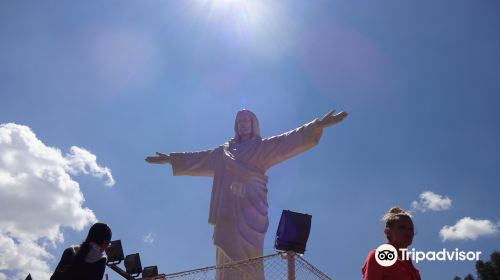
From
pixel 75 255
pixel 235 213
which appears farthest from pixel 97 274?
pixel 235 213

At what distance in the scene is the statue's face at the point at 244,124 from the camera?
12875mm

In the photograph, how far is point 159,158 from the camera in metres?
13.3

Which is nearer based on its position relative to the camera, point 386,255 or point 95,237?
point 386,255

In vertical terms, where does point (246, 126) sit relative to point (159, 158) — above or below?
above

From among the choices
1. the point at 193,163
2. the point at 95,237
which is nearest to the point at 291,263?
the point at 95,237

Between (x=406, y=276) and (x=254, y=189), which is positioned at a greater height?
(x=254, y=189)

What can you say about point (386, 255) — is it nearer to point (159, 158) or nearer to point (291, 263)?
point (291, 263)

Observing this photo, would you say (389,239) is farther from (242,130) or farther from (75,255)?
(242,130)

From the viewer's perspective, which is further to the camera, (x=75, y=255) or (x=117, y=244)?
(x=117, y=244)

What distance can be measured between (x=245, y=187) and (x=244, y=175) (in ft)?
1.06

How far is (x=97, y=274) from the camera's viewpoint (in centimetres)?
420

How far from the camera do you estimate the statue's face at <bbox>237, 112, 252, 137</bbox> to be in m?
12.9

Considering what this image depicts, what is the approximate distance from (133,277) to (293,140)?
Result: 5.14 metres

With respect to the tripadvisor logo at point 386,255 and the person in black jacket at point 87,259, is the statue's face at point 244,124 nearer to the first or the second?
the person in black jacket at point 87,259
